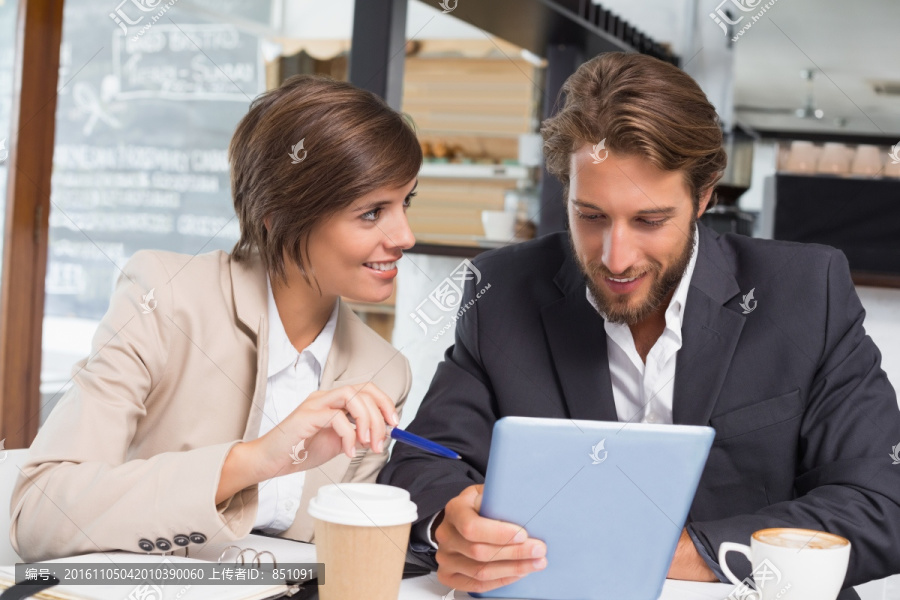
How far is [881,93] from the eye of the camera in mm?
4238

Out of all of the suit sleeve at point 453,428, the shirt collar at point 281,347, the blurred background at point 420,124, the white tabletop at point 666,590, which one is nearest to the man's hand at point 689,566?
the white tabletop at point 666,590

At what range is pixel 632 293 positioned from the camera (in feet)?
4.69

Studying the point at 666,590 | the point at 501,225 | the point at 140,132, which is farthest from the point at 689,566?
the point at 140,132

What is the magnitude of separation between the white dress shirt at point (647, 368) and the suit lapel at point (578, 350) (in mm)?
22

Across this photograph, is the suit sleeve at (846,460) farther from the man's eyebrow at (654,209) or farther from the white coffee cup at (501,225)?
the white coffee cup at (501,225)

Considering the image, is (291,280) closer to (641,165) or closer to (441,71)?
(641,165)

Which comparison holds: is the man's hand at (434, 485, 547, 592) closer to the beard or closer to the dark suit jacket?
the dark suit jacket

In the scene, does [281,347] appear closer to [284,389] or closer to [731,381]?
[284,389]

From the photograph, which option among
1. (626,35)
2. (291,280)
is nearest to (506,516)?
(291,280)

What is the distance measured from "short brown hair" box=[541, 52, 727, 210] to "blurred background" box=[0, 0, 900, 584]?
939 mm

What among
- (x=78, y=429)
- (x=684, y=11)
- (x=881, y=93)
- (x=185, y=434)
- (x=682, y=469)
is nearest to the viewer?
(x=682, y=469)

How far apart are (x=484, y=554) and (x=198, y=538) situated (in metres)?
0.37

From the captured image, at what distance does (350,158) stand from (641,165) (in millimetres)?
440

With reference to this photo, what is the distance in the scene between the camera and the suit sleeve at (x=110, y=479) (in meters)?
1.11
